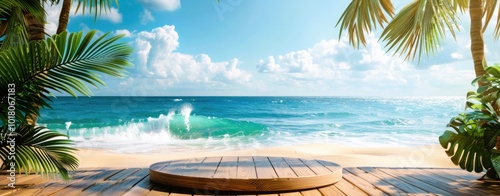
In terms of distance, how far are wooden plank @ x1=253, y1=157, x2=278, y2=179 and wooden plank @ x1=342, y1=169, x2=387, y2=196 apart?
0.64 metres

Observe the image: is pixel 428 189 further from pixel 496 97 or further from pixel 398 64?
pixel 398 64

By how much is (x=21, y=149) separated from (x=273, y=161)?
195cm

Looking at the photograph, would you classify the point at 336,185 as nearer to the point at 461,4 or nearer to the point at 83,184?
the point at 83,184

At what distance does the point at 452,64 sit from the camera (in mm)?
26078

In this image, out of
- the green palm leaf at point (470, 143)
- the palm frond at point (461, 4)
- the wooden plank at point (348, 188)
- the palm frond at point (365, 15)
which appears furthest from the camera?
the palm frond at point (365, 15)

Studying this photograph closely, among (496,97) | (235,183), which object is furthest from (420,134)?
(235,183)

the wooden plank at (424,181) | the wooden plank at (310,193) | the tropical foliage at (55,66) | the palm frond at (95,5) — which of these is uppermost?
the palm frond at (95,5)

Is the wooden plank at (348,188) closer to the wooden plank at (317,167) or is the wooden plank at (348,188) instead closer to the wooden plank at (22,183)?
the wooden plank at (317,167)

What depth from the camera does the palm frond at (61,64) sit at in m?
2.00

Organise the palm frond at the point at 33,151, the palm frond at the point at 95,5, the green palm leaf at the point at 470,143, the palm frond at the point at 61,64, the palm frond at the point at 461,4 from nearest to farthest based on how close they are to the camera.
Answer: the palm frond at the point at 61,64 → the palm frond at the point at 33,151 → the green palm leaf at the point at 470,143 → the palm frond at the point at 95,5 → the palm frond at the point at 461,4

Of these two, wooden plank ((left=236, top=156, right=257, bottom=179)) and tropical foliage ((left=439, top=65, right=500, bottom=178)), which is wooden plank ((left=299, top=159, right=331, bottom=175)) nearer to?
wooden plank ((left=236, top=156, right=257, bottom=179))

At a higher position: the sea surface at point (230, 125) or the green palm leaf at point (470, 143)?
the green palm leaf at point (470, 143)

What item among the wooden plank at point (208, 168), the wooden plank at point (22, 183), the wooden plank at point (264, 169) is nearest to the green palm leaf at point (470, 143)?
the wooden plank at point (264, 169)

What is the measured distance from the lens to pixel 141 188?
286 centimetres
